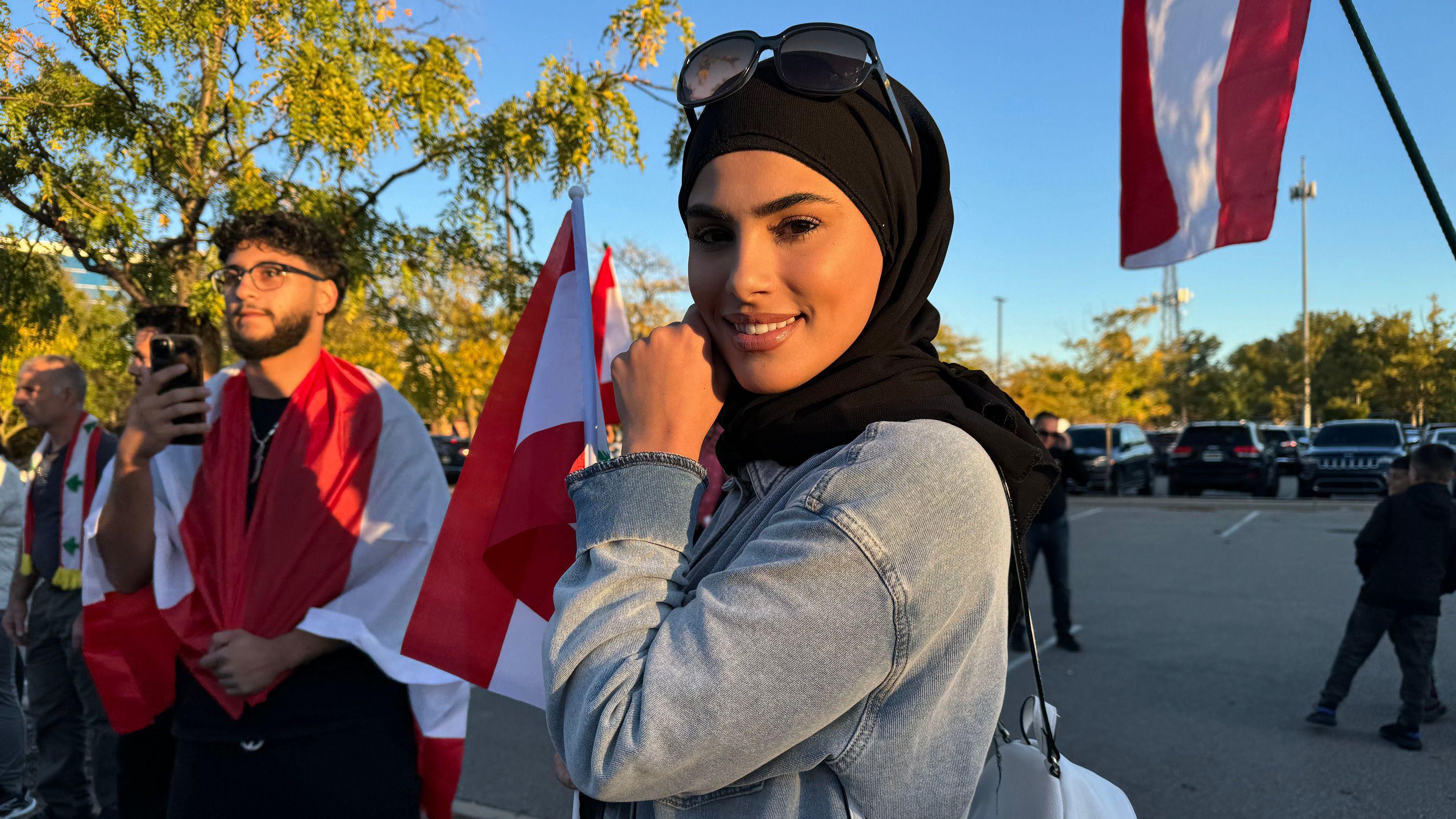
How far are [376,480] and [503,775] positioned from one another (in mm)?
2732

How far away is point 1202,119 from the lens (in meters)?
2.88

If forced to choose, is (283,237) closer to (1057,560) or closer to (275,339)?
(275,339)

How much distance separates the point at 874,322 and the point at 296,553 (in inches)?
78.0

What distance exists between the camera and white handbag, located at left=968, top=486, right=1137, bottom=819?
4.08 ft

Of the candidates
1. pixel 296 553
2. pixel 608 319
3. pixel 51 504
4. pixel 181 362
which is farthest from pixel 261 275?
pixel 51 504

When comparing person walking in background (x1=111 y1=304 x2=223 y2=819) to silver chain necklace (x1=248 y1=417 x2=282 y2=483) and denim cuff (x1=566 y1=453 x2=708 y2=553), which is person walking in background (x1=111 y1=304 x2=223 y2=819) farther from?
denim cuff (x1=566 y1=453 x2=708 y2=553)

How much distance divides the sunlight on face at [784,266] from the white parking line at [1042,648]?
5.75 meters

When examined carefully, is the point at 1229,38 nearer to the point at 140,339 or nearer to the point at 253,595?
the point at 253,595

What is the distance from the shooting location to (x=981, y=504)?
105 cm

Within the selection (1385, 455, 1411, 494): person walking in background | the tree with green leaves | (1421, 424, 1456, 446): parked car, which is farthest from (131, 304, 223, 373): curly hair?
(1421, 424, 1456, 446): parked car

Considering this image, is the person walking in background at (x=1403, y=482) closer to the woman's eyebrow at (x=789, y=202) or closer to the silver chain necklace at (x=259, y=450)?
the woman's eyebrow at (x=789, y=202)

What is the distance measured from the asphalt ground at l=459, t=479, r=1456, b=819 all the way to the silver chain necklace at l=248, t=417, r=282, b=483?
2.28 metres

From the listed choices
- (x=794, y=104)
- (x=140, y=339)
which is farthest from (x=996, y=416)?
(x=140, y=339)

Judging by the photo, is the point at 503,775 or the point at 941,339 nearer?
the point at 503,775
